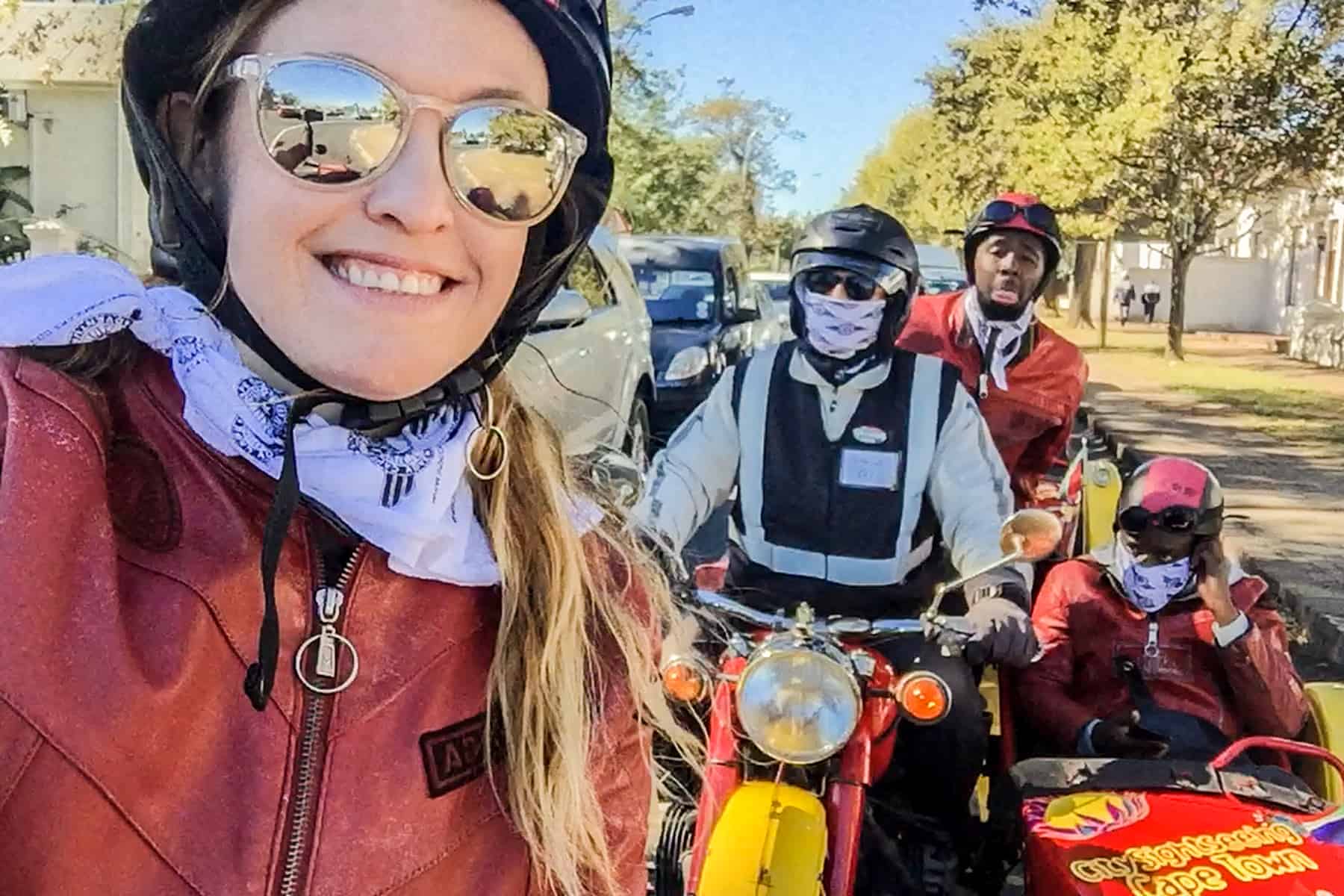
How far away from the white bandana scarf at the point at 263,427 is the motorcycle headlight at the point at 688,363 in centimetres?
1078

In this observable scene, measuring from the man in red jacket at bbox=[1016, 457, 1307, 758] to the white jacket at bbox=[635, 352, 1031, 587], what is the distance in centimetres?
47

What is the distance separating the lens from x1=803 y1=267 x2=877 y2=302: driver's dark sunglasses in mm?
3945

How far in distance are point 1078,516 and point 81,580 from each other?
5.24 meters

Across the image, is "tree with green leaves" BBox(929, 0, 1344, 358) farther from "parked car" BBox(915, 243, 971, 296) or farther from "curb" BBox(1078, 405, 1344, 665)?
"curb" BBox(1078, 405, 1344, 665)

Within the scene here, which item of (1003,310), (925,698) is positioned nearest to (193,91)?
(925,698)

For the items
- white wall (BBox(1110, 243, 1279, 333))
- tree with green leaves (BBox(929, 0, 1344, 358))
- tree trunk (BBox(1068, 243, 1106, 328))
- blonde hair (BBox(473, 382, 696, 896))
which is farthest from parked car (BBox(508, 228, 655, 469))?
white wall (BBox(1110, 243, 1279, 333))

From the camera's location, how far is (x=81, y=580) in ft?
3.83

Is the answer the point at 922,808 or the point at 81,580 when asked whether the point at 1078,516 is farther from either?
the point at 81,580

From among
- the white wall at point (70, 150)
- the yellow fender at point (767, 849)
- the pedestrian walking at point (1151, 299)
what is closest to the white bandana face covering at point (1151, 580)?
the yellow fender at point (767, 849)

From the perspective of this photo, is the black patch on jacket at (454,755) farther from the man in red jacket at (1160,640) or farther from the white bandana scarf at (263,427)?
the man in red jacket at (1160,640)

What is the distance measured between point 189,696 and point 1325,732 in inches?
146

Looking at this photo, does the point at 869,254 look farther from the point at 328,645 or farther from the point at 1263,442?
the point at 1263,442

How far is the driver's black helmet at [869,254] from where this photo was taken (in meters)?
3.97

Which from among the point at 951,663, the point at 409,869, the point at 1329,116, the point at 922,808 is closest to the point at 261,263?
the point at 409,869
